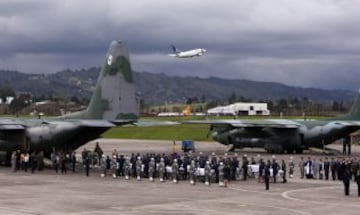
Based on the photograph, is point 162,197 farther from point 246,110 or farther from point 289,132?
point 246,110

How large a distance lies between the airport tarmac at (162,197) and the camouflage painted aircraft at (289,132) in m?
20.9

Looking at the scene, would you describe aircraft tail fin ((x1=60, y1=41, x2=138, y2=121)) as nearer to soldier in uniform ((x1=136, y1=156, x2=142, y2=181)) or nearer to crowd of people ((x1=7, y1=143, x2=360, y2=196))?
crowd of people ((x1=7, y1=143, x2=360, y2=196))

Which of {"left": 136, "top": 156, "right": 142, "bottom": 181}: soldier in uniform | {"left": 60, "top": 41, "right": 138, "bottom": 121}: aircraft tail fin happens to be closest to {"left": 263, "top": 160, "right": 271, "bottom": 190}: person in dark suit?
{"left": 136, "top": 156, "right": 142, "bottom": 181}: soldier in uniform

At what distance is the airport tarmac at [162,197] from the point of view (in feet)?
71.6

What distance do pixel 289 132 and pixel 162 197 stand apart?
3185 centimetres

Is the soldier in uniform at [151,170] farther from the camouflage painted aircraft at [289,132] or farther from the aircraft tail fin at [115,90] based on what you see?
the camouflage painted aircraft at [289,132]

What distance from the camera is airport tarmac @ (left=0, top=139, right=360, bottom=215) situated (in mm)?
21812

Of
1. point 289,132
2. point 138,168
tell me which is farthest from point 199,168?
point 289,132

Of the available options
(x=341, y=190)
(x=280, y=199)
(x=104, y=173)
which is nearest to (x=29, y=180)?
(x=104, y=173)

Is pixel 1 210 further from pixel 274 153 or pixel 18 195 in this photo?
pixel 274 153

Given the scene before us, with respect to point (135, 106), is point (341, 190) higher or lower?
lower

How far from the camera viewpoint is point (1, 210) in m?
21.1

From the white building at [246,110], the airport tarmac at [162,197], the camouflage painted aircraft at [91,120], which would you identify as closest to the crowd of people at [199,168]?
the airport tarmac at [162,197]

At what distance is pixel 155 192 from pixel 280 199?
5.38m
